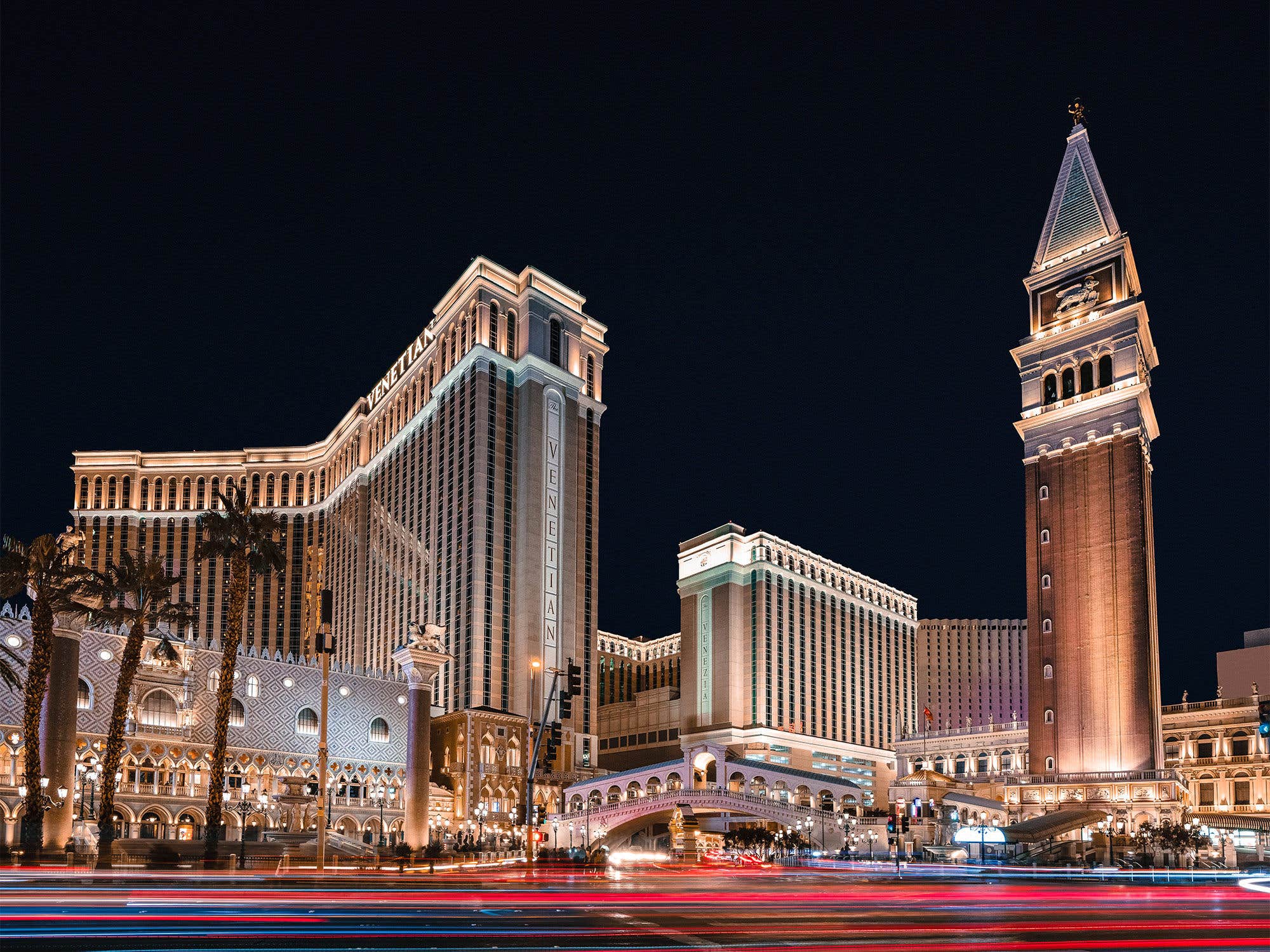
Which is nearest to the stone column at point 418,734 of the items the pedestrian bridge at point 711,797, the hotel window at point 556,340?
the pedestrian bridge at point 711,797

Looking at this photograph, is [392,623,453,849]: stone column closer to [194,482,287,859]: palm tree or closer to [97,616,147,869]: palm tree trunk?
[194,482,287,859]: palm tree

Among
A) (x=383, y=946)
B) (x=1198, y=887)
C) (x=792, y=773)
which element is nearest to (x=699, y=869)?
(x=1198, y=887)

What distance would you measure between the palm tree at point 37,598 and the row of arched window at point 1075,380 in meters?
86.2

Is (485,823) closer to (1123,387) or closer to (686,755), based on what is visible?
(686,755)

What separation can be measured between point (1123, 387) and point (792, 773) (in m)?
45.5

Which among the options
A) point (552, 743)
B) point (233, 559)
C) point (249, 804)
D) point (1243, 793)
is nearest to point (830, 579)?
point (1243, 793)

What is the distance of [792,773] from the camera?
108812 millimetres

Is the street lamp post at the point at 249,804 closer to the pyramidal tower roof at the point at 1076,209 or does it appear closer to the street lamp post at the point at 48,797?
the street lamp post at the point at 48,797

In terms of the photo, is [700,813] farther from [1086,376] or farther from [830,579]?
[830,579]

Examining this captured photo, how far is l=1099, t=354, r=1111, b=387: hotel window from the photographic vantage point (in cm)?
10588

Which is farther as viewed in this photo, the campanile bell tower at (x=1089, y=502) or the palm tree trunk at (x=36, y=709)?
the campanile bell tower at (x=1089, y=502)

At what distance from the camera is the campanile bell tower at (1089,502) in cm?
9769

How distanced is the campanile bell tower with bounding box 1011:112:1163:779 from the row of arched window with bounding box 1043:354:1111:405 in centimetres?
11

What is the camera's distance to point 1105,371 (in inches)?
4193
